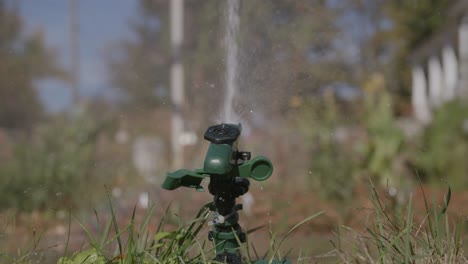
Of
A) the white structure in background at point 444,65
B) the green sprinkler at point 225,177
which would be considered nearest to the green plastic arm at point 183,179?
the green sprinkler at point 225,177

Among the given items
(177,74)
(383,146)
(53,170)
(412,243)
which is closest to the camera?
(412,243)

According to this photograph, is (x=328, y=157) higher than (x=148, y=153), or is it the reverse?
(x=328, y=157)

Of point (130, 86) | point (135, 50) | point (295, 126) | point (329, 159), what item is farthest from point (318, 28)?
point (130, 86)

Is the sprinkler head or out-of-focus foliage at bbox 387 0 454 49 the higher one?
out-of-focus foliage at bbox 387 0 454 49

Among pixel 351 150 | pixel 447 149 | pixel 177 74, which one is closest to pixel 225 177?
pixel 351 150

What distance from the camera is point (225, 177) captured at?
138cm

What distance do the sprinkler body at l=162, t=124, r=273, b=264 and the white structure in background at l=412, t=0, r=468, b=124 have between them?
292 inches

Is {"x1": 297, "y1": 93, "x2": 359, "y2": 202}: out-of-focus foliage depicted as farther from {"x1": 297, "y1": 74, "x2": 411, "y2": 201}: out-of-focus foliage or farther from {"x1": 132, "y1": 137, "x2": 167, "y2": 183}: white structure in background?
{"x1": 132, "y1": 137, "x2": 167, "y2": 183}: white structure in background

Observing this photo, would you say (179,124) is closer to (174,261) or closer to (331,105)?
(331,105)

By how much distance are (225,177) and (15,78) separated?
21167 mm

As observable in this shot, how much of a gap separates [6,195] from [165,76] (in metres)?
7.79

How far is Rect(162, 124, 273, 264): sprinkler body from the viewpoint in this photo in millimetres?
1321

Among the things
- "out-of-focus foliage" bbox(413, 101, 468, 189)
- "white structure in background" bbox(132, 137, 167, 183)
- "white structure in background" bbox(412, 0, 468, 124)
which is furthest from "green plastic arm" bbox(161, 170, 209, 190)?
"white structure in background" bbox(132, 137, 167, 183)

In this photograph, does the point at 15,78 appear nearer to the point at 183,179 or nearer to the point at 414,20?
the point at 414,20
